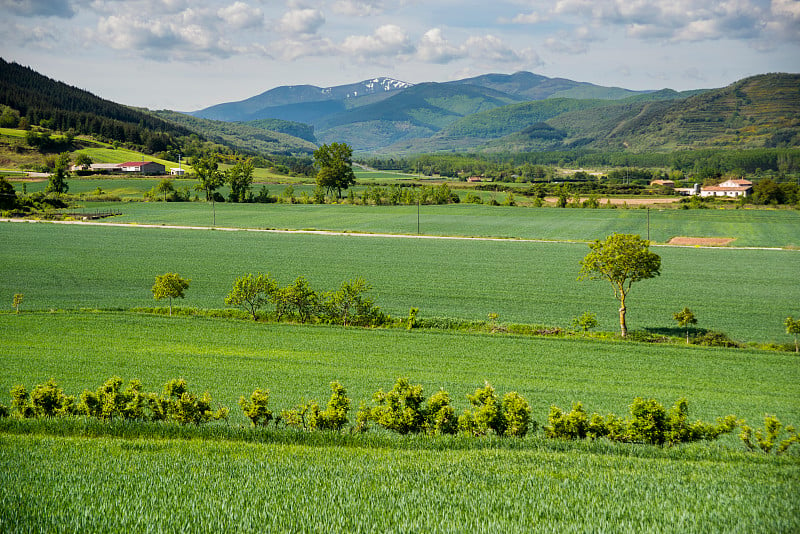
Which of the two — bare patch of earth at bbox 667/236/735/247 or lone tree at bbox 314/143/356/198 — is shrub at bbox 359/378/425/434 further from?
lone tree at bbox 314/143/356/198

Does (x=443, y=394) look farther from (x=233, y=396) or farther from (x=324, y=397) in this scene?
(x=233, y=396)

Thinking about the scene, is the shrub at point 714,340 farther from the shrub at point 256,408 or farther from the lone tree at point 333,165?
the lone tree at point 333,165

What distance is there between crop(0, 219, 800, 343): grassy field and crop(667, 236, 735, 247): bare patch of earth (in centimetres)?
569

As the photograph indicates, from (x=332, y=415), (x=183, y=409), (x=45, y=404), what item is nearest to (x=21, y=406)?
(x=45, y=404)

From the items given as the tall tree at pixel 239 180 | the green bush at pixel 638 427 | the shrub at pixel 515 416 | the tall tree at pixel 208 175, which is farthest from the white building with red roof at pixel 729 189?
the shrub at pixel 515 416

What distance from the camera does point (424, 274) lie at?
51.0 m

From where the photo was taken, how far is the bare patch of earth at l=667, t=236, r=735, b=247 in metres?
71.7

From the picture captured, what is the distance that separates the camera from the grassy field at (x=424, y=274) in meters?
37.7

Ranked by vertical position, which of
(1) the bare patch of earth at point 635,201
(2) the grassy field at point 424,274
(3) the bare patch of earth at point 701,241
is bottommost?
(2) the grassy field at point 424,274

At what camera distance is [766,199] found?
347 feet

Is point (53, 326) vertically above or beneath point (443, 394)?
beneath

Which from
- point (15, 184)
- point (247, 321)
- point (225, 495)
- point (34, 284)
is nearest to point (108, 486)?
point (225, 495)

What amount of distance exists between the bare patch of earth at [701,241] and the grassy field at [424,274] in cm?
569

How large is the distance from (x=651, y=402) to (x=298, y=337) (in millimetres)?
19019
